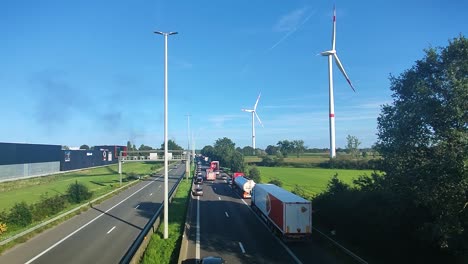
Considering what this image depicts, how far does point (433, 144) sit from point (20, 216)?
33.7 m

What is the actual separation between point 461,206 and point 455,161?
239 cm

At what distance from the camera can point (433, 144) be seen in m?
18.2

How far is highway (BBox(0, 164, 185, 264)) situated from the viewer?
23.3 m

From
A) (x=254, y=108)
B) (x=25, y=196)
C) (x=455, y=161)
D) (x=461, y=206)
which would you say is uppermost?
(x=254, y=108)

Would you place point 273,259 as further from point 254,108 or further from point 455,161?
point 254,108

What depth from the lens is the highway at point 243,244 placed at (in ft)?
75.9

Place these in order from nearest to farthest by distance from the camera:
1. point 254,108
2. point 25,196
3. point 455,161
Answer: point 455,161 → point 25,196 → point 254,108

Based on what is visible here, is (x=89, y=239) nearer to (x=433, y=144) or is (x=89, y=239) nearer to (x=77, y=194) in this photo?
(x=433, y=144)

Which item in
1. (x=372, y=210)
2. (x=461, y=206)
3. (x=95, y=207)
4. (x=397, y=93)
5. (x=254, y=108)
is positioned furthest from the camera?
(x=254, y=108)

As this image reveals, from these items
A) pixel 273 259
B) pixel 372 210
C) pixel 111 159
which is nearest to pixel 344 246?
pixel 372 210

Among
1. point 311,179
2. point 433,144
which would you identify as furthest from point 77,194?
point 311,179

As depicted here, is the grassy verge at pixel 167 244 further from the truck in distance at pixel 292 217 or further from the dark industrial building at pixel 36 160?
the dark industrial building at pixel 36 160

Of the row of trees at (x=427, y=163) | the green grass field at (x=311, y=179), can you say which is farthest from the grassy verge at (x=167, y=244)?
the green grass field at (x=311, y=179)

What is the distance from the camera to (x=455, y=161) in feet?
51.3
